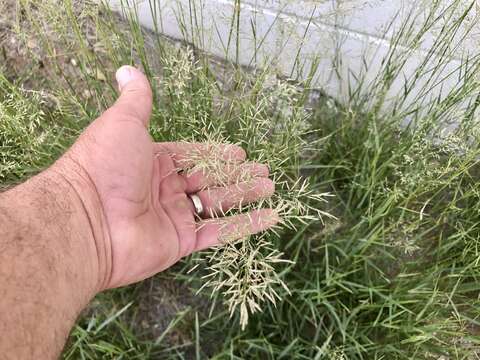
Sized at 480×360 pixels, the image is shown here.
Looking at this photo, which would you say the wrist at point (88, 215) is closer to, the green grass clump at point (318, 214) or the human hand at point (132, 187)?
the human hand at point (132, 187)

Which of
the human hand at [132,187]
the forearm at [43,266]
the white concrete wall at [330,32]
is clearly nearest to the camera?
the forearm at [43,266]

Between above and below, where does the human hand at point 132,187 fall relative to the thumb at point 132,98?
below

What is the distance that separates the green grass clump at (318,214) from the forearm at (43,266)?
30cm

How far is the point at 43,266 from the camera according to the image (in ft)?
4.27

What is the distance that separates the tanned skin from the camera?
127cm

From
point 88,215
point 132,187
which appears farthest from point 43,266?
point 132,187

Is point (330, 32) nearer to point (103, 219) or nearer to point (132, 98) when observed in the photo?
point (132, 98)

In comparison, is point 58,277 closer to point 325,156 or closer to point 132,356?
point 132,356

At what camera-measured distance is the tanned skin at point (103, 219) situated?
4.18 feet

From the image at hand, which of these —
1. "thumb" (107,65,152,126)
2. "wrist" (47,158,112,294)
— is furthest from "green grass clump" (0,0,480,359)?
"wrist" (47,158,112,294)

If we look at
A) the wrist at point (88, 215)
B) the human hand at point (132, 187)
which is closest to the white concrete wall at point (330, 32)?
the human hand at point (132, 187)

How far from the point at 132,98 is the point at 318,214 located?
2.42 feet

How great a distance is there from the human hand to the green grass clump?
126 mm

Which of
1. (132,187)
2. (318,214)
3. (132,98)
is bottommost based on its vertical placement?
(318,214)
